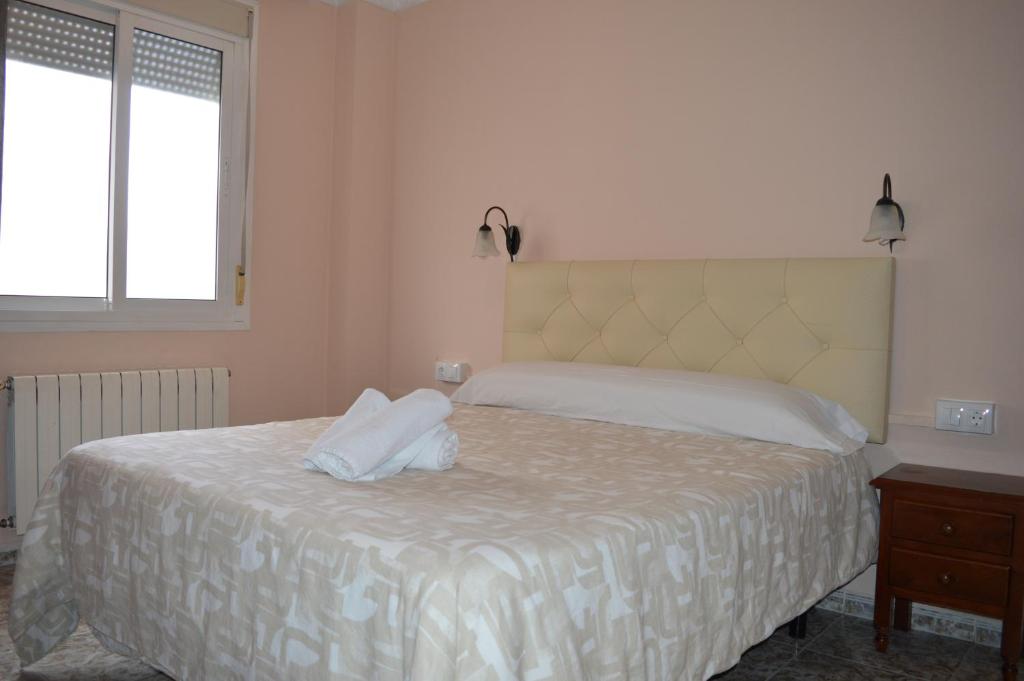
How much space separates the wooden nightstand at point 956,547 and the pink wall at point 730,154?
35cm

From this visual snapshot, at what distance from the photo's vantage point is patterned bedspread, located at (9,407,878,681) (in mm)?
1290

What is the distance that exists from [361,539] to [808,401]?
1.74 m

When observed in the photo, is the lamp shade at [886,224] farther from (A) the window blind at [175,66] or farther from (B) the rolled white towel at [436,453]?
(A) the window blind at [175,66]

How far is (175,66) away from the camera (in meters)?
3.62

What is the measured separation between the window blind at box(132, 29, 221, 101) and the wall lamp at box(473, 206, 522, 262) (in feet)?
4.74

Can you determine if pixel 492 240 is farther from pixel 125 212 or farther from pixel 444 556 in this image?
pixel 444 556

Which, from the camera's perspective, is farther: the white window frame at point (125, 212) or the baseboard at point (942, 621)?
the white window frame at point (125, 212)

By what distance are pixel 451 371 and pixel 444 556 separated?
8.80ft

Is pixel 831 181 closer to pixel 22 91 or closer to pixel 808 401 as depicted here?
pixel 808 401

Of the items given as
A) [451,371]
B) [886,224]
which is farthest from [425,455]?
[451,371]

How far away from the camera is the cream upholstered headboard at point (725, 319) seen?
2.63m

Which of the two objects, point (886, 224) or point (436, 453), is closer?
point (436, 453)

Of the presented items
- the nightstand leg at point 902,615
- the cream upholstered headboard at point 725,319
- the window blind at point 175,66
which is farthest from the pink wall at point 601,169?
the nightstand leg at point 902,615

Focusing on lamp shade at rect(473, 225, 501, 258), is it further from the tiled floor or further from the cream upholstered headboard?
the tiled floor
